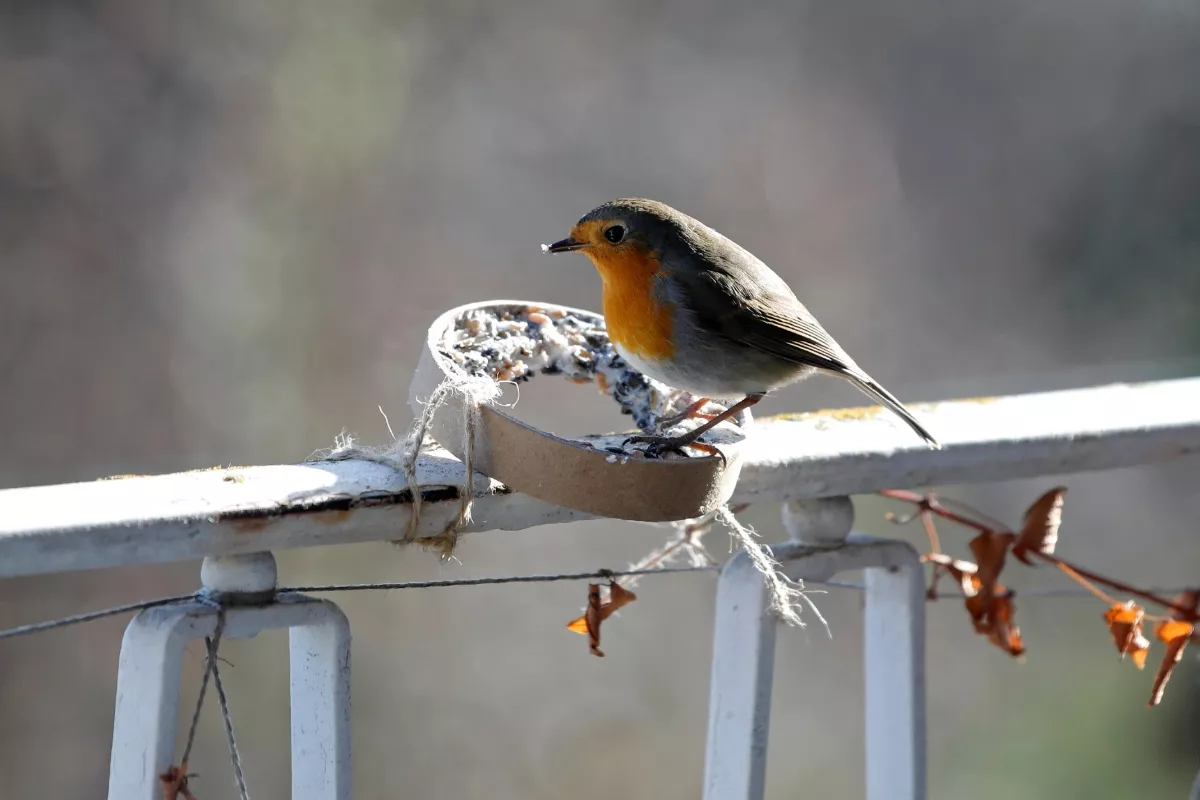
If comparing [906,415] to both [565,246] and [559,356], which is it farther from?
[565,246]

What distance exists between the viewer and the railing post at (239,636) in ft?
3.89

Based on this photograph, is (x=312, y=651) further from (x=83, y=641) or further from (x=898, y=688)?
(x=83, y=641)

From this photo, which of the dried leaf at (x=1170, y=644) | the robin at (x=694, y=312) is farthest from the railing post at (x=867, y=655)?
the dried leaf at (x=1170, y=644)

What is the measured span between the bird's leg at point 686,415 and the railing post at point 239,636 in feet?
2.03

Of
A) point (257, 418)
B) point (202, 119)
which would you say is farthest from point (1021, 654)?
point (202, 119)

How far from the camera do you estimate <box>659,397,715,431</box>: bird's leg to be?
1.79 metres

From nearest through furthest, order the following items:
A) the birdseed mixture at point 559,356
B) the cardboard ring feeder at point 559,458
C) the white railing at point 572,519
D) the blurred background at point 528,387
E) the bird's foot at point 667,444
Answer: the white railing at point 572,519 → the cardboard ring feeder at point 559,458 → the bird's foot at point 667,444 → the birdseed mixture at point 559,356 → the blurred background at point 528,387

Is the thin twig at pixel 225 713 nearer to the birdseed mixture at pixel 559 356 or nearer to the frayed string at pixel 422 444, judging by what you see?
the frayed string at pixel 422 444

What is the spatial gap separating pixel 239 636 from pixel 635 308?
0.75m

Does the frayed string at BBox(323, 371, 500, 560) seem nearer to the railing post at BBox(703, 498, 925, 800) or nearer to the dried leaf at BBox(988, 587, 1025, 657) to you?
the railing post at BBox(703, 498, 925, 800)

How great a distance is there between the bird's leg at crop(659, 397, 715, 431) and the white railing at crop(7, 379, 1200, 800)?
0.17m

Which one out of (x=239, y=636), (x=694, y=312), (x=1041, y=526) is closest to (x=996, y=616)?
(x=1041, y=526)

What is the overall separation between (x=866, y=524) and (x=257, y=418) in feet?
7.42

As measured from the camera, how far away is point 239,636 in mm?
1258
